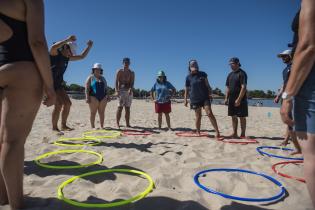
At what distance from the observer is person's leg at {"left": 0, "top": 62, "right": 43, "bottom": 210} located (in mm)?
2203

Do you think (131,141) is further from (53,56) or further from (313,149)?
(313,149)

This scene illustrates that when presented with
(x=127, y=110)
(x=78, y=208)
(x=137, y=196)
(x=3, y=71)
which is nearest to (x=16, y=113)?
(x=3, y=71)

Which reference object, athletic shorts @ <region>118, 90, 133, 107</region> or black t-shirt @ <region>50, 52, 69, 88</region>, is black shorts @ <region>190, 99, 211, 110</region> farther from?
black t-shirt @ <region>50, 52, 69, 88</region>

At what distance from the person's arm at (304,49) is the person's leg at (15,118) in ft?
7.42

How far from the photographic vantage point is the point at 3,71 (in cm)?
218

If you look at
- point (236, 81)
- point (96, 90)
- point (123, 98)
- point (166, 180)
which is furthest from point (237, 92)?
point (96, 90)

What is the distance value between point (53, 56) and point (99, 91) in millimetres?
2524

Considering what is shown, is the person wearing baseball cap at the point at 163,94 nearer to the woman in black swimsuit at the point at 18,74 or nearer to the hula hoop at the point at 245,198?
the hula hoop at the point at 245,198

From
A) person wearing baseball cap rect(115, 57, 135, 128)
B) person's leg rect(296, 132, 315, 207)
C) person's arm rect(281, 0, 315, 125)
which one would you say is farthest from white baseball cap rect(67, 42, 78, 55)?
person's leg rect(296, 132, 315, 207)

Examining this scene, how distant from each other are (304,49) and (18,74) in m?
2.39

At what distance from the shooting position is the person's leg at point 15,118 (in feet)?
7.23

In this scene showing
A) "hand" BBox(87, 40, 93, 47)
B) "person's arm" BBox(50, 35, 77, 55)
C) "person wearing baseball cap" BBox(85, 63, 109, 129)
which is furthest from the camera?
"person wearing baseball cap" BBox(85, 63, 109, 129)

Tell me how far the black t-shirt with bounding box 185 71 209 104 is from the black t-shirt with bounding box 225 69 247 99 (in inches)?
27.0

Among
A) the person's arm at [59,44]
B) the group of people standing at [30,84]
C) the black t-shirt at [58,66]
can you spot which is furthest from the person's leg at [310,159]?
the black t-shirt at [58,66]
